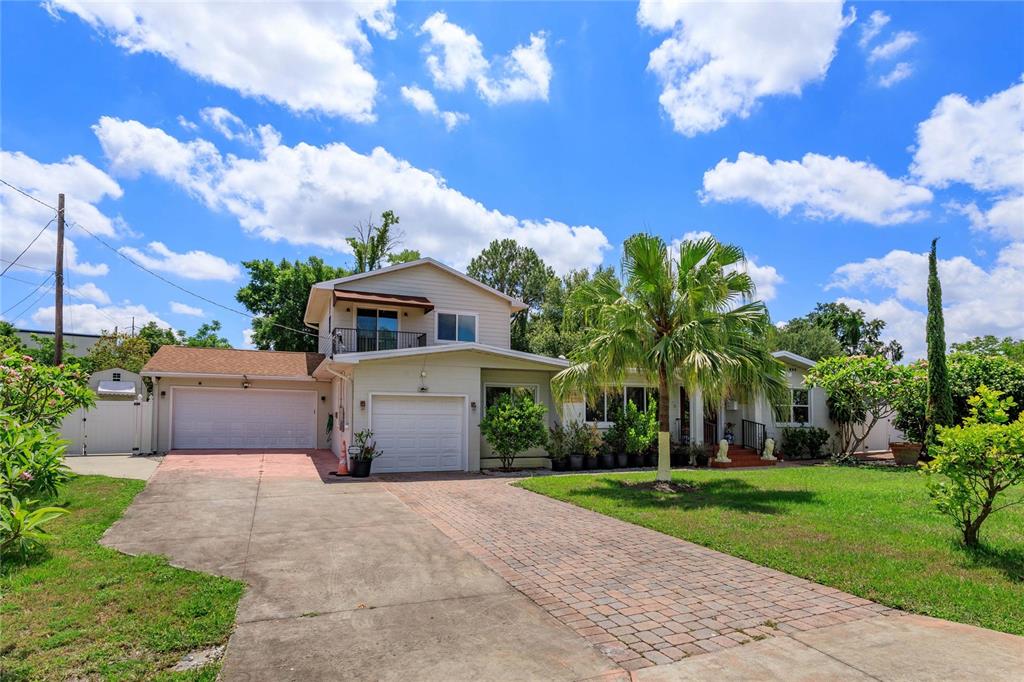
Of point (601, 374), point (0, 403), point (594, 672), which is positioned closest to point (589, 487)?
point (601, 374)

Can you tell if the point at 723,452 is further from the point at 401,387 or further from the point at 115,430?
the point at 115,430

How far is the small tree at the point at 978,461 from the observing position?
6.13 m

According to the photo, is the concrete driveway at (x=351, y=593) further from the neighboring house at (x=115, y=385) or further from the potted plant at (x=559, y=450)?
the neighboring house at (x=115, y=385)

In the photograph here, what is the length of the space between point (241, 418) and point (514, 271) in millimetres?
23838

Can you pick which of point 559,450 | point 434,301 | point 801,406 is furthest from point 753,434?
point 434,301

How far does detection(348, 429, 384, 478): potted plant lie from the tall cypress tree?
15848mm

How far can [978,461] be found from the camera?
249 inches

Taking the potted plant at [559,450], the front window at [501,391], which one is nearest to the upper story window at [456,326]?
the front window at [501,391]

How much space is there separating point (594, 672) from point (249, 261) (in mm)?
38563

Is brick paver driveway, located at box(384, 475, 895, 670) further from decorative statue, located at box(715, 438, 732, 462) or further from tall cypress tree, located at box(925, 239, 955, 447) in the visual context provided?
tall cypress tree, located at box(925, 239, 955, 447)

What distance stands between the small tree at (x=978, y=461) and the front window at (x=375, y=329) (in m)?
16.8

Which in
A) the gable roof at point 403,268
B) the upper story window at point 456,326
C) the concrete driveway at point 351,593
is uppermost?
the gable roof at point 403,268

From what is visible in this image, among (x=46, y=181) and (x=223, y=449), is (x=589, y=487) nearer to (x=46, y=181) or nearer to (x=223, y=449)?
(x=223, y=449)

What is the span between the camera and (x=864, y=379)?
59.4 ft
